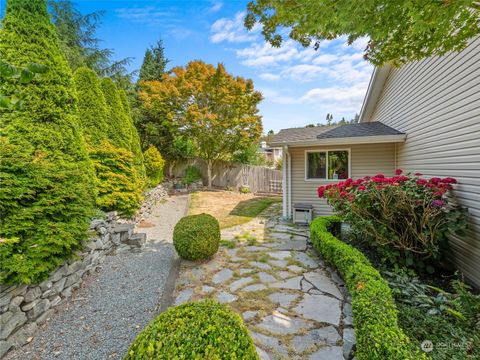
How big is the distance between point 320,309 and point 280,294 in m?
0.60

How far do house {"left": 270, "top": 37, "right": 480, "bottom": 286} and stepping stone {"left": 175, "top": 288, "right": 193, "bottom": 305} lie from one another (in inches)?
180

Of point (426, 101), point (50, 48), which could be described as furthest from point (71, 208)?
point (426, 101)

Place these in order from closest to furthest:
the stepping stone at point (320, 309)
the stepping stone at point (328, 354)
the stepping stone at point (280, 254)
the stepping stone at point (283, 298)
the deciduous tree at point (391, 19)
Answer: the deciduous tree at point (391, 19) → the stepping stone at point (328, 354) → the stepping stone at point (320, 309) → the stepping stone at point (283, 298) → the stepping stone at point (280, 254)

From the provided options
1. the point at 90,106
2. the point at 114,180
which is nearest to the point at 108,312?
the point at 114,180

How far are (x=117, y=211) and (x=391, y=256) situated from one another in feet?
20.0

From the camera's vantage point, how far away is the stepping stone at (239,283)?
356 cm

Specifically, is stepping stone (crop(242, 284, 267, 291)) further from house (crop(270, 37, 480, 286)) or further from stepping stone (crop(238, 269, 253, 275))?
house (crop(270, 37, 480, 286))

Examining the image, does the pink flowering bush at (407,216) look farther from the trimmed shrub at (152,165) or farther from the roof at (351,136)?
the trimmed shrub at (152,165)

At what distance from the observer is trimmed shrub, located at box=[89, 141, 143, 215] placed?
5500mm

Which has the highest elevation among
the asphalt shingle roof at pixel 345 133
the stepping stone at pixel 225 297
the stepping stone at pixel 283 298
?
the asphalt shingle roof at pixel 345 133

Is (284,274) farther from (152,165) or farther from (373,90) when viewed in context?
(152,165)

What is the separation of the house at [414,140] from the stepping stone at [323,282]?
2318mm

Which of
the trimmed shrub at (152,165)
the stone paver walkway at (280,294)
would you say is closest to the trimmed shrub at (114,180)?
the stone paver walkway at (280,294)

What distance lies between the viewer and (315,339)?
2.46 meters
